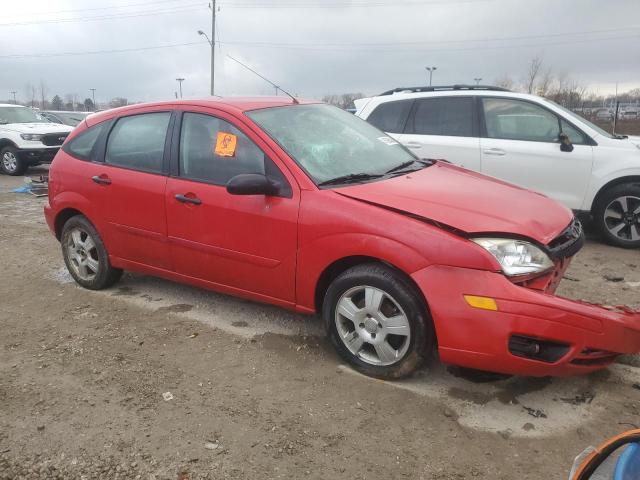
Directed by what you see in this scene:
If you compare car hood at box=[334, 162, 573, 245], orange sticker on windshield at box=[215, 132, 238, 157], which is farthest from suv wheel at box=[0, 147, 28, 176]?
car hood at box=[334, 162, 573, 245]

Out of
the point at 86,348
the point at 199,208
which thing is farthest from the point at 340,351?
the point at 86,348

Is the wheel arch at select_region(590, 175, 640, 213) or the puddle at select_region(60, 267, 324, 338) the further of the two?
the wheel arch at select_region(590, 175, 640, 213)

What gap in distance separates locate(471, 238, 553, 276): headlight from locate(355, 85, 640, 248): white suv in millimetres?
3857

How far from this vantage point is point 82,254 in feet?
16.3

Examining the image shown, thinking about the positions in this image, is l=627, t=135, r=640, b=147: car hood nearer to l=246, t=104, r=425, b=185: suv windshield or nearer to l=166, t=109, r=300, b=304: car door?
l=246, t=104, r=425, b=185: suv windshield

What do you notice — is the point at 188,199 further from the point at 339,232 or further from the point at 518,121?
the point at 518,121

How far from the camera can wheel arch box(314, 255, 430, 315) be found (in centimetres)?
311

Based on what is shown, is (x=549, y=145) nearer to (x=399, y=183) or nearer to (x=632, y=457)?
(x=399, y=183)

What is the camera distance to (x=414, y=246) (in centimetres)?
302

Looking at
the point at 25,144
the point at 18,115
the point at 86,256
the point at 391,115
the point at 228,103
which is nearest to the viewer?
the point at 228,103

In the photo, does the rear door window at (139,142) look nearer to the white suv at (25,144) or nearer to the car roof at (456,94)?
the car roof at (456,94)

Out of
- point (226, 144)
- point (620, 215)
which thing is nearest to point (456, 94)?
point (620, 215)

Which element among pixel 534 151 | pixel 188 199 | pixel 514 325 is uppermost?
pixel 534 151

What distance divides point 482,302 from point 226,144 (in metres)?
2.06
